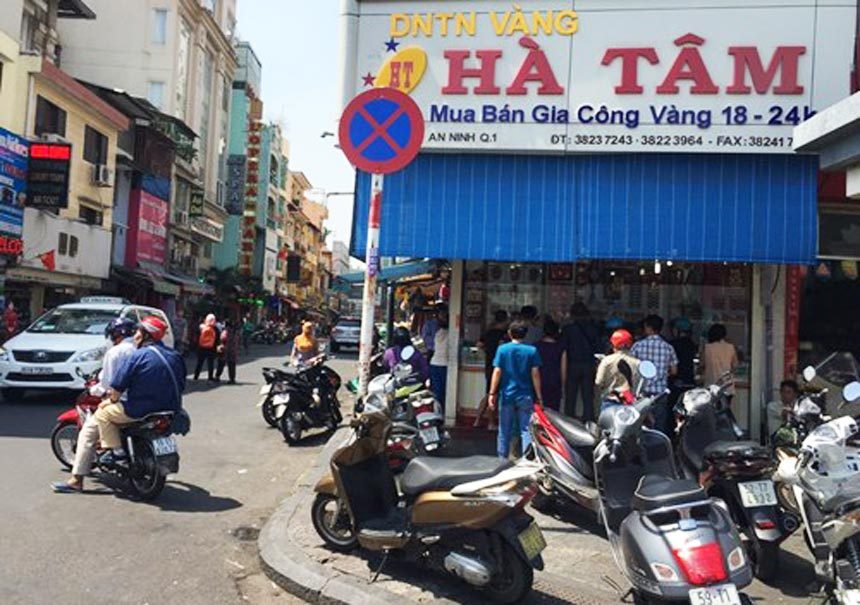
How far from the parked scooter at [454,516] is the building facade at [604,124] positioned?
11.7 feet

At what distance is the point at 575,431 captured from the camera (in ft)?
19.6

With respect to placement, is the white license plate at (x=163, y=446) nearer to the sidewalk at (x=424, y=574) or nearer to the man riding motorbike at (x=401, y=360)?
the sidewalk at (x=424, y=574)

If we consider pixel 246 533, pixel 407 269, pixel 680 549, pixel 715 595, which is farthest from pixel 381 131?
pixel 407 269

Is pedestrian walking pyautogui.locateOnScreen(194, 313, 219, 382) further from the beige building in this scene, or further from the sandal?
the beige building

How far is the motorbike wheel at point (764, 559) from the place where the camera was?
4.93 m

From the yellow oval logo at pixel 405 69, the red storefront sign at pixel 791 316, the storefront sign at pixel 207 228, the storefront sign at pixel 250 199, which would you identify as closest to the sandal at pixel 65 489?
the yellow oval logo at pixel 405 69

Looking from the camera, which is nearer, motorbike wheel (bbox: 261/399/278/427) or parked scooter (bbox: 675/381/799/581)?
parked scooter (bbox: 675/381/799/581)

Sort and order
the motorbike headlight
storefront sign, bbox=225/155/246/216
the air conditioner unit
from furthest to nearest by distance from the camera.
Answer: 1. storefront sign, bbox=225/155/246/216
2. the air conditioner unit
3. the motorbike headlight

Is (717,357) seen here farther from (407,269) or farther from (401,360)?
(407,269)

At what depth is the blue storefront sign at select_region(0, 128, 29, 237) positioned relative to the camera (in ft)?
63.1

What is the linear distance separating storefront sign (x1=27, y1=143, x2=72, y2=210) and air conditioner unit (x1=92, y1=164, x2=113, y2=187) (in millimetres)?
5029

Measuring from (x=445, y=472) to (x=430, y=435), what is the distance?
269 cm

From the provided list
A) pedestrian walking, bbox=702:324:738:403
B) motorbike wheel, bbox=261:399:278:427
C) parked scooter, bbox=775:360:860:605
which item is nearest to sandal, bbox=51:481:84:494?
motorbike wheel, bbox=261:399:278:427

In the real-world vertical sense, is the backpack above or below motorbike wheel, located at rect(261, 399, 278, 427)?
above
